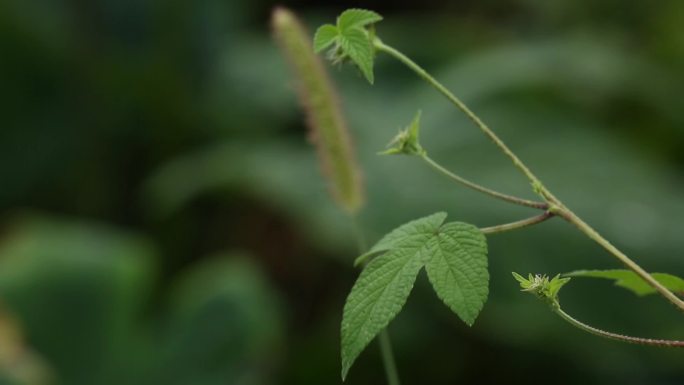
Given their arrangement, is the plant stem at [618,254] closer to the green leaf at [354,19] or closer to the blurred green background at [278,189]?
the green leaf at [354,19]

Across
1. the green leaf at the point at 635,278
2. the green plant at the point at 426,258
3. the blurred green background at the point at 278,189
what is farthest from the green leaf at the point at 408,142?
the blurred green background at the point at 278,189

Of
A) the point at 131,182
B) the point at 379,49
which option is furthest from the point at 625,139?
the point at 379,49

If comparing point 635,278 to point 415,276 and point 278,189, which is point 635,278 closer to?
point 415,276

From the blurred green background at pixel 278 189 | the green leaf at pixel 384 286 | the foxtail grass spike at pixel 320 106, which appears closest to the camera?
the green leaf at pixel 384 286

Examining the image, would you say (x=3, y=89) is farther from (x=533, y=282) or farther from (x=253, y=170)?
(x=533, y=282)

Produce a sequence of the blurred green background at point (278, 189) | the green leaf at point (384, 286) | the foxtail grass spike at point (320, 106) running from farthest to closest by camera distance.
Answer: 1. the blurred green background at point (278, 189)
2. the foxtail grass spike at point (320, 106)
3. the green leaf at point (384, 286)
